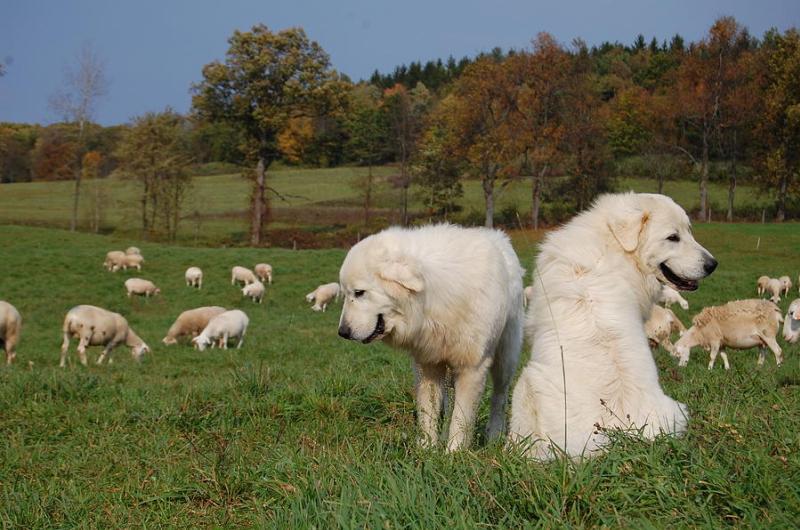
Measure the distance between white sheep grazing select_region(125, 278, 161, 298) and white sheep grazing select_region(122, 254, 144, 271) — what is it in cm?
284

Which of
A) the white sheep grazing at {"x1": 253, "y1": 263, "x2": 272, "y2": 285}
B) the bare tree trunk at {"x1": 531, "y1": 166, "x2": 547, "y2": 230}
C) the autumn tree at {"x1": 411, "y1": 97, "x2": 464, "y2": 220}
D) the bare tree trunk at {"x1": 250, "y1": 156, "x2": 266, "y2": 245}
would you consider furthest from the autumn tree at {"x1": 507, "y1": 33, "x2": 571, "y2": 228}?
the white sheep grazing at {"x1": 253, "y1": 263, "x2": 272, "y2": 285}

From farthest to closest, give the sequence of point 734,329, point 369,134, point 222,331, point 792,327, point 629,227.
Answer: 1. point 369,134
2. point 222,331
3. point 792,327
4. point 734,329
5. point 629,227

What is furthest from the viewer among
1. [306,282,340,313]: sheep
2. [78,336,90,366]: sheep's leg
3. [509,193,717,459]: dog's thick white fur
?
[306,282,340,313]: sheep

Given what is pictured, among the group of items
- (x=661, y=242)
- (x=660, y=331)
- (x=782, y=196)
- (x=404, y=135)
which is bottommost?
(x=660, y=331)

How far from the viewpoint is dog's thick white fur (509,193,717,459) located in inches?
142

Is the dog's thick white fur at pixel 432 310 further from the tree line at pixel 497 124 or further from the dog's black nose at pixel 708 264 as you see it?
the tree line at pixel 497 124

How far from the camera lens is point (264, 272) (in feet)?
91.2

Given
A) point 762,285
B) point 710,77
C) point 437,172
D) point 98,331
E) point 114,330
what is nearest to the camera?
point 98,331

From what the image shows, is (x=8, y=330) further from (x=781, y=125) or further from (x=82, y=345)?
(x=781, y=125)

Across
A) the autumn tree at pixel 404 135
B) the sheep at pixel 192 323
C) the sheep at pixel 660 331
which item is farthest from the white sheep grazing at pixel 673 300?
the autumn tree at pixel 404 135

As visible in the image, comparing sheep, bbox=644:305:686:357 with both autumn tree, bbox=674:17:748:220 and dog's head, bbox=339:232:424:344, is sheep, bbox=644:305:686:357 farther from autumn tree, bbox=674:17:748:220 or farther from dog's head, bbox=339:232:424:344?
autumn tree, bbox=674:17:748:220

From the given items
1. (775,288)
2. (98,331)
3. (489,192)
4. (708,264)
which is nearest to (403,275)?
(708,264)

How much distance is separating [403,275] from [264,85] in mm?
44302

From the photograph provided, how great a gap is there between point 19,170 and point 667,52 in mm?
73257
